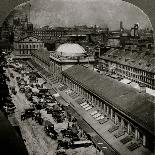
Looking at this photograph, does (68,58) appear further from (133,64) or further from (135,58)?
(135,58)

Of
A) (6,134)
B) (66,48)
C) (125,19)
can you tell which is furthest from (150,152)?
(66,48)

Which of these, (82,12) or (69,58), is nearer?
(82,12)

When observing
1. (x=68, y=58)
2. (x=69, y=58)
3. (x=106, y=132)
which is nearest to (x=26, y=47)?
(x=68, y=58)

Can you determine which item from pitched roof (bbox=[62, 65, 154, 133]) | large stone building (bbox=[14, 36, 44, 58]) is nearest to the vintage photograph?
pitched roof (bbox=[62, 65, 154, 133])

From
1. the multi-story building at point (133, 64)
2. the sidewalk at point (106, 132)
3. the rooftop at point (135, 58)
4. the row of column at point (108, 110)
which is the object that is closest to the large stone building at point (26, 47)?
the multi-story building at point (133, 64)

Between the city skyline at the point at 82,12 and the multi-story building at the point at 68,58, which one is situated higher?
the city skyline at the point at 82,12

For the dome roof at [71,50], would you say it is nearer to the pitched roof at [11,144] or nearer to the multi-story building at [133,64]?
the multi-story building at [133,64]
